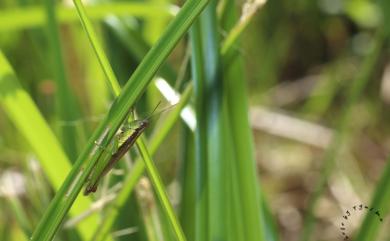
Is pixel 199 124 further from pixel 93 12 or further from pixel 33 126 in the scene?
pixel 93 12

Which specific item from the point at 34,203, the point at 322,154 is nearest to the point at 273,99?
the point at 322,154

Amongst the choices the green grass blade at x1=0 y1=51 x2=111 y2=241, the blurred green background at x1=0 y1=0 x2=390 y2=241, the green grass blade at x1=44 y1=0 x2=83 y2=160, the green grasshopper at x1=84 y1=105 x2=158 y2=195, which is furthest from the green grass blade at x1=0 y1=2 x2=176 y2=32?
the green grasshopper at x1=84 y1=105 x2=158 y2=195

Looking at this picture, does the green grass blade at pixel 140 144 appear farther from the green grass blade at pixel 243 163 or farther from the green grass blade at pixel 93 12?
the green grass blade at pixel 93 12

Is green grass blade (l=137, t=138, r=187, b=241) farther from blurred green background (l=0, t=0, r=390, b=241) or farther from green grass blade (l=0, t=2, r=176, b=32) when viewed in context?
green grass blade (l=0, t=2, r=176, b=32)

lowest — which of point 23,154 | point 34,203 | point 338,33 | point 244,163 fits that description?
point 244,163

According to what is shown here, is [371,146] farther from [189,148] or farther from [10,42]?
[189,148]

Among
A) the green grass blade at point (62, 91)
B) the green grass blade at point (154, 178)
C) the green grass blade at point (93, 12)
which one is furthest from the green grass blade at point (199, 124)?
the green grass blade at point (93, 12)

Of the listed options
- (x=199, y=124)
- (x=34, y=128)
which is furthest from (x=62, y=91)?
(x=199, y=124)
